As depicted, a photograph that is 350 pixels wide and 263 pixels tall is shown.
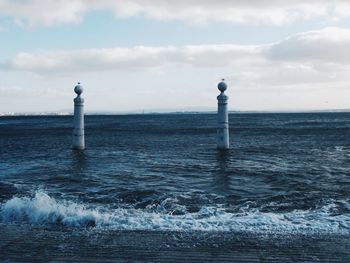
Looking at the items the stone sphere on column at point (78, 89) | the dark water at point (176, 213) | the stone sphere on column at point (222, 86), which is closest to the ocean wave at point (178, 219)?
the dark water at point (176, 213)

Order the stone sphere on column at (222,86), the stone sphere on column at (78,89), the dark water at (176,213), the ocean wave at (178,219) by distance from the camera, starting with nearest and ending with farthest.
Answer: the dark water at (176,213) → the ocean wave at (178,219) → the stone sphere on column at (222,86) → the stone sphere on column at (78,89)

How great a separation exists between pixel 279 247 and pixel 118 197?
6849 mm

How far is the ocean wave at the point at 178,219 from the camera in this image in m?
9.40

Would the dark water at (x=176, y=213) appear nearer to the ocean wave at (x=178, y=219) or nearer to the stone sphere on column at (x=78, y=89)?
the ocean wave at (x=178, y=219)

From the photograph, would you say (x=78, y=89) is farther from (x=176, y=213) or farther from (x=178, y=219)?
(x=178, y=219)

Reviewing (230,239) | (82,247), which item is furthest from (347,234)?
(82,247)

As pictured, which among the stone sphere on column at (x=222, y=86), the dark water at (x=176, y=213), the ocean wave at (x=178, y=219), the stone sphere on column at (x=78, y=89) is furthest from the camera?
the stone sphere on column at (x=78, y=89)

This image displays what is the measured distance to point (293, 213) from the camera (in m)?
11.1

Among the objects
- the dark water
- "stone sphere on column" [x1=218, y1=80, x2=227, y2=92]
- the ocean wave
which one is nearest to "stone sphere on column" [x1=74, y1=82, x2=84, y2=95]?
the dark water

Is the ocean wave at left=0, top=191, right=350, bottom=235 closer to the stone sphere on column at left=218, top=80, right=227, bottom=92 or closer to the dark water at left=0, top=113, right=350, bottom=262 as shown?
the dark water at left=0, top=113, right=350, bottom=262

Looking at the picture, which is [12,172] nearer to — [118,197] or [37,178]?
[37,178]

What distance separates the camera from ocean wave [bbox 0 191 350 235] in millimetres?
9398

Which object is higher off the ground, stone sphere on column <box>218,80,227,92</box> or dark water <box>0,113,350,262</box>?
stone sphere on column <box>218,80,227,92</box>

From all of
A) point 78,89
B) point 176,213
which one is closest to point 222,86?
point 78,89
